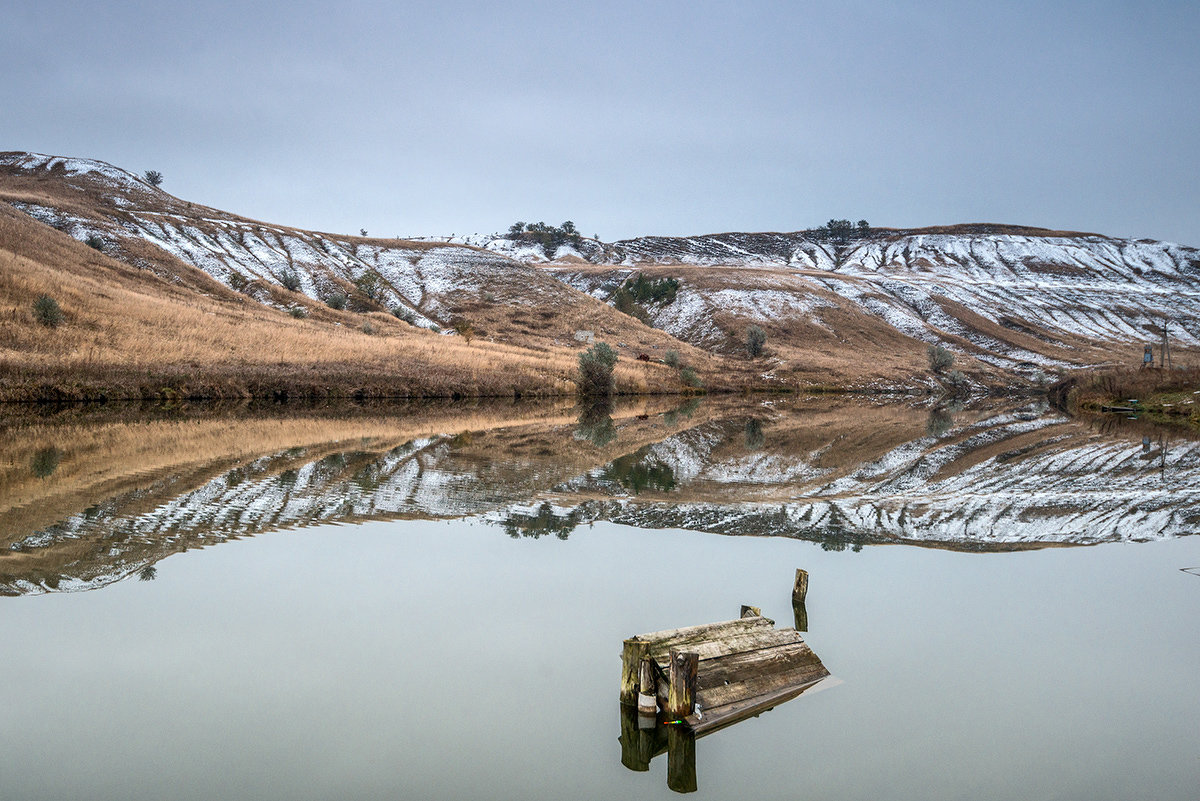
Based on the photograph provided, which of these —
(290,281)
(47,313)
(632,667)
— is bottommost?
(632,667)

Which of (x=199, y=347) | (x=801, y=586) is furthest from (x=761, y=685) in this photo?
(x=199, y=347)

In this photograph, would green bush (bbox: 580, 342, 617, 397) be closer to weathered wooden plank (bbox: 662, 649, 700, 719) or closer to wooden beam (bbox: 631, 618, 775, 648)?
wooden beam (bbox: 631, 618, 775, 648)

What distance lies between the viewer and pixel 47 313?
41.7m

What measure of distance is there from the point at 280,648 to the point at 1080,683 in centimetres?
909

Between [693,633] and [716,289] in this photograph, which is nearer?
[693,633]

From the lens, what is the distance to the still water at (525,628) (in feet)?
22.3

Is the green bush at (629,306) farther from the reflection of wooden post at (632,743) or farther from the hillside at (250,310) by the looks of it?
the reflection of wooden post at (632,743)

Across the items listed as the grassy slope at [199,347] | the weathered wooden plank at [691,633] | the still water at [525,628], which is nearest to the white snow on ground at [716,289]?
the grassy slope at [199,347]

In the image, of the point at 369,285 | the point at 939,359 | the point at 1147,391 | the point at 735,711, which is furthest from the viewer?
the point at 369,285

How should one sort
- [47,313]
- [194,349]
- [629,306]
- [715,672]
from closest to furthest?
[715,672]
[47,313]
[194,349]
[629,306]

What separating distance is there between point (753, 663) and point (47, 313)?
46.2 metres

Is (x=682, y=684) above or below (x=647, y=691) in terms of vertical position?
above

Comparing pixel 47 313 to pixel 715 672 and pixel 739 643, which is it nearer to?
pixel 739 643

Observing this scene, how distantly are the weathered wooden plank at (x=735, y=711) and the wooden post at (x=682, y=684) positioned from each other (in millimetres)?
150
